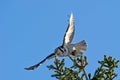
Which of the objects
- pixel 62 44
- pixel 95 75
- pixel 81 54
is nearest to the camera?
pixel 95 75

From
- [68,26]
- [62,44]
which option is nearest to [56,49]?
[62,44]

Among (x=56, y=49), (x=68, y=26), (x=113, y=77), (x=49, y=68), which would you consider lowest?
(x=113, y=77)

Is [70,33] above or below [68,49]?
above

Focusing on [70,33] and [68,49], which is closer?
[68,49]

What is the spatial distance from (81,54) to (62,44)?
93cm

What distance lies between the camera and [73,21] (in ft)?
31.2

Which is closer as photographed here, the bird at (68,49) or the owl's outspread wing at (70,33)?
the bird at (68,49)

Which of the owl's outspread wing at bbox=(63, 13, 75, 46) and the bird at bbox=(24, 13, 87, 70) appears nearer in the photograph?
the bird at bbox=(24, 13, 87, 70)

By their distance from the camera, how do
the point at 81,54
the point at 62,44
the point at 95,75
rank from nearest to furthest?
1. the point at 95,75
2. the point at 81,54
3. the point at 62,44

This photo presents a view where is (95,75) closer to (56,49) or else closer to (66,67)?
(66,67)

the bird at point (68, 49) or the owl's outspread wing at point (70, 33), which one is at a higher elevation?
the owl's outspread wing at point (70, 33)

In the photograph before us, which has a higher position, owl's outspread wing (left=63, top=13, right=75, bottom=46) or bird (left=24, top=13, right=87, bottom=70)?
owl's outspread wing (left=63, top=13, right=75, bottom=46)

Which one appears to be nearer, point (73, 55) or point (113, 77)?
point (113, 77)

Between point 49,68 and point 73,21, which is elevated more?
point 73,21
